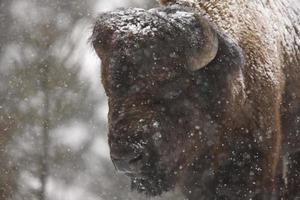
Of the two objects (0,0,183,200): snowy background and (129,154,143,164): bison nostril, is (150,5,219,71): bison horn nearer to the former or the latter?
(129,154,143,164): bison nostril

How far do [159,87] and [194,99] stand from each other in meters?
0.23

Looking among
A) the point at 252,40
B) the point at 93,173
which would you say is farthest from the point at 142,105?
the point at 93,173

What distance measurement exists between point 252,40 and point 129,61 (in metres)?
0.91

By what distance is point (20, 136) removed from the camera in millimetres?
9820

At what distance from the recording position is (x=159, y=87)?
110 inches

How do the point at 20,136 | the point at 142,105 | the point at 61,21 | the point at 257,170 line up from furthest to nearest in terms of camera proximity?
the point at 61,21
the point at 20,136
the point at 257,170
the point at 142,105

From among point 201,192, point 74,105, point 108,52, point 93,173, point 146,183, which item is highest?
point 108,52

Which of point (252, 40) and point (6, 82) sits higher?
point (252, 40)

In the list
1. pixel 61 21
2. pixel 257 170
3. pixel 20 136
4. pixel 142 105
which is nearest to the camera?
pixel 142 105

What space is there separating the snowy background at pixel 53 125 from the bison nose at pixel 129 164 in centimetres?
707

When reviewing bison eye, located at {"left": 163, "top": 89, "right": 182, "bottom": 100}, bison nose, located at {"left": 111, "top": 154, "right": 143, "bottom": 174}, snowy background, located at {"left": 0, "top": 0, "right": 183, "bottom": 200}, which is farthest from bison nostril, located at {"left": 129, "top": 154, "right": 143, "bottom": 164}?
snowy background, located at {"left": 0, "top": 0, "right": 183, "bottom": 200}

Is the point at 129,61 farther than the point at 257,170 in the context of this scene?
No

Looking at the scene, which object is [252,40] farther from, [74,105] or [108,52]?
[74,105]

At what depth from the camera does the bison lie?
271 centimetres
